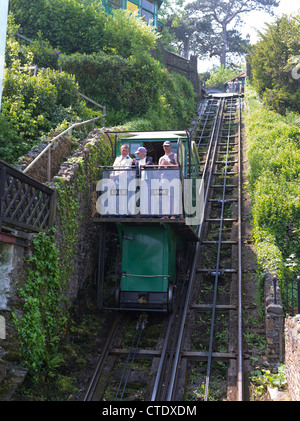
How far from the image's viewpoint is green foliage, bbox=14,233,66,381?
7.65 m

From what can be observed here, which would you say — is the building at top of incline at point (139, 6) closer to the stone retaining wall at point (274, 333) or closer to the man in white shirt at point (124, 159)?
the man in white shirt at point (124, 159)

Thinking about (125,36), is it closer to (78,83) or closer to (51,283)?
(78,83)

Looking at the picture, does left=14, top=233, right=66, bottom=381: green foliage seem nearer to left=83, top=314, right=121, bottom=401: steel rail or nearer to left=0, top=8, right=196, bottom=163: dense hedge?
left=83, top=314, right=121, bottom=401: steel rail

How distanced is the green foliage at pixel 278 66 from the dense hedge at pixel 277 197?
202 inches

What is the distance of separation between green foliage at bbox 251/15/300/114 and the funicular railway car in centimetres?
1629

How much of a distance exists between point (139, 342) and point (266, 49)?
21848 mm

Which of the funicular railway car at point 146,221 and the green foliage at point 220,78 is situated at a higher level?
the green foliage at point 220,78

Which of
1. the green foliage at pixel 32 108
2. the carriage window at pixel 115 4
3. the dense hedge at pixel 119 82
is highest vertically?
the carriage window at pixel 115 4

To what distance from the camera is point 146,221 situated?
9.59 m

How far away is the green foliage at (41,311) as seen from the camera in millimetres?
7648

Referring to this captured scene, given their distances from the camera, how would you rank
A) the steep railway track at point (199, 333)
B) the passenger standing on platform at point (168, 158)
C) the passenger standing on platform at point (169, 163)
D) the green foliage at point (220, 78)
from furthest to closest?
the green foliage at point (220, 78)
the passenger standing on platform at point (168, 158)
the passenger standing on platform at point (169, 163)
the steep railway track at point (199, 333)

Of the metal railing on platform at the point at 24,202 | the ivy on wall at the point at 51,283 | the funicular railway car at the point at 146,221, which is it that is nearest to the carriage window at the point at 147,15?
the ivy on wall at the point at 51,283

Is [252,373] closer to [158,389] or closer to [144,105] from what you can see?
[158,389]

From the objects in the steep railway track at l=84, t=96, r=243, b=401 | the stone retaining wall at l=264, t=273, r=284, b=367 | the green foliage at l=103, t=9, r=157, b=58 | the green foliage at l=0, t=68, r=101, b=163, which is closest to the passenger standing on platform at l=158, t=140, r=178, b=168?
the steep railway track at l=84, t=96, r=243, b=401
